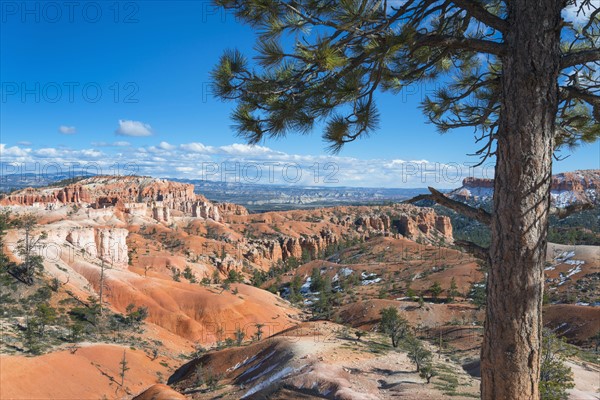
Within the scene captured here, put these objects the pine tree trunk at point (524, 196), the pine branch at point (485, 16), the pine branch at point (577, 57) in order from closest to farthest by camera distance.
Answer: the pine tree trunk at point (524, 196)
the pine branch at point (577, 57)
the pine branch at point (485, 16)

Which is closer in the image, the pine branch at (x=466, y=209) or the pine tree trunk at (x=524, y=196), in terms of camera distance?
the pine tree trunk at (x=524, y=196)

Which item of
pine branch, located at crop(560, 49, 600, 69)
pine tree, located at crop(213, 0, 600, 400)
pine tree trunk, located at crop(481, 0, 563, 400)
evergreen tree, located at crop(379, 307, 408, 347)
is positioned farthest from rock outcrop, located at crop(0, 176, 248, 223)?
pine branch, located at crop(560, 49, 600, 69)

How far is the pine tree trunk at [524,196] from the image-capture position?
3062 millimetres

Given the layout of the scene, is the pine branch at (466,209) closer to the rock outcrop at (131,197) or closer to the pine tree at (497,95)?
the pine tree at (497,95)

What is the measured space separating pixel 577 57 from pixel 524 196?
133 cm

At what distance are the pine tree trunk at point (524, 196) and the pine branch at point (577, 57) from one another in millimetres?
165

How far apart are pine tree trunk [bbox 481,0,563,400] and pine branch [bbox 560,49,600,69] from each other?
17cm

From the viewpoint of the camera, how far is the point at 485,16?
3.55 meters

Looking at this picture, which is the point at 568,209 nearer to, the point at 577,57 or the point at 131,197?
the point at 577,57

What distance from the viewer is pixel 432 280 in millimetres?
50562

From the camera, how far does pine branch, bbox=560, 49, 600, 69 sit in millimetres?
3248

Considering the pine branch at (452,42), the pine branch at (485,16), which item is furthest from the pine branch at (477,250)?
the pine branch at (485,16)

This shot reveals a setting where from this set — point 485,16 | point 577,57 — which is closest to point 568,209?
point 577,57

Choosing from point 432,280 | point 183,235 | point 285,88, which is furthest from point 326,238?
point 285,88
